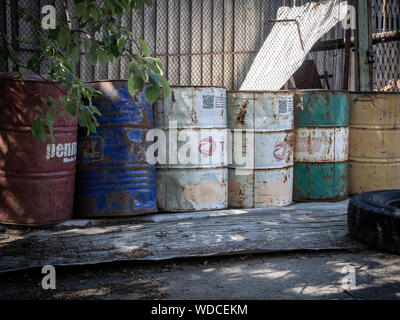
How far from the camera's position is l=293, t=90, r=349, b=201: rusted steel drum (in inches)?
201

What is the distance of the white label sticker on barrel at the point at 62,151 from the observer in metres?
3.94

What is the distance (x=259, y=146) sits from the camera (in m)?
4.83

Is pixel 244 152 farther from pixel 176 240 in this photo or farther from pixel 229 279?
pixel 229 279

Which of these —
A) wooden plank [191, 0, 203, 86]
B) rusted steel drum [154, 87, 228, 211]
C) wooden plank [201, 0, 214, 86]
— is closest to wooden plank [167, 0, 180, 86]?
wooden plank [191, 0, 203, 86]

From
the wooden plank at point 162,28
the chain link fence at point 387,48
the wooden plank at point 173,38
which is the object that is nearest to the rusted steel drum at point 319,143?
the wooden plank at point 173,38

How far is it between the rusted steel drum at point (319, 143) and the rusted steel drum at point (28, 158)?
8.96ft

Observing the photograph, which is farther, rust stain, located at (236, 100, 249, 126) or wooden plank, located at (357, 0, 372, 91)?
wooden plank, located at (357, 0, 372, 91)

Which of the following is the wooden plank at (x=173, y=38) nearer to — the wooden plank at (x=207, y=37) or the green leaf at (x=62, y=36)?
the wooden plank at (x=207, y=37)

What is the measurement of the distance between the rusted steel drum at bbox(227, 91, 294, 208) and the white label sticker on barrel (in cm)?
176

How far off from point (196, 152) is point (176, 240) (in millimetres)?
1267

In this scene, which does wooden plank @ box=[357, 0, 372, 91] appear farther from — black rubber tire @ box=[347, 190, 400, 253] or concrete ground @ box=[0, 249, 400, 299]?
concrete ground @ box=[0, 249, 400, 299]

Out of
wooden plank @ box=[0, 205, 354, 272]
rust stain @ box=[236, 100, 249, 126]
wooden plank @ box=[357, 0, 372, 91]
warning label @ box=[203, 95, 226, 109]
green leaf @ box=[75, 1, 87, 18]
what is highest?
wooden plank @ box=[357, 0, 372, 91]

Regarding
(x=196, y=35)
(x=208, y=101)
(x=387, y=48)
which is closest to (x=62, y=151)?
(x=208, y=101)
